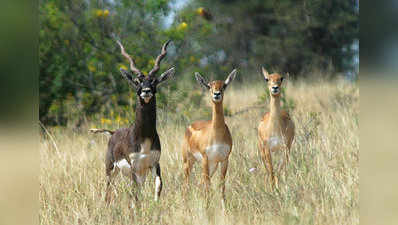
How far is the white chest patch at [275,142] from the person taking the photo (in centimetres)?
478

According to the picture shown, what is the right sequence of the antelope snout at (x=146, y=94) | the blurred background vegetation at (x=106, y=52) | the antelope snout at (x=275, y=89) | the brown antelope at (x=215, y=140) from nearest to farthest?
the antelope snout at (x=146, y=94)
the brown antelope at (x=215, y=140)
the antelope snout at (x=275, y=89)
the blurred background vegetation at (x=106, y=52)

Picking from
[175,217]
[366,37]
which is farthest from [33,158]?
[175,217]

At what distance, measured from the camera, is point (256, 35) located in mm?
20969

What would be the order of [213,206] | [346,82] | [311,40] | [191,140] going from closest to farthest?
[213,206]
[191,140]
[346,82]
[311,40]

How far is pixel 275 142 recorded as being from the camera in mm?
4785

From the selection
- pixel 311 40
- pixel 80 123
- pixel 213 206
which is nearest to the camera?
pixel 213 206

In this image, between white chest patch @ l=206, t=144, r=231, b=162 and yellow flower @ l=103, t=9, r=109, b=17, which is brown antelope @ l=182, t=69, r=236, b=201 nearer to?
white chest patch @ l=206, t=144, r=231, b=162

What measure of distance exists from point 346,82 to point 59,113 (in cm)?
600

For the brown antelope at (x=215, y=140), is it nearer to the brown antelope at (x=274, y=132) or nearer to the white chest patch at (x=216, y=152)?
the white chest patch at (x=216, y=152)

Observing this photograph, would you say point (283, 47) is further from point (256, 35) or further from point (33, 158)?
point (33, 158)

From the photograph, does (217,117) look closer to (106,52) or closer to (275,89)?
(275,89)

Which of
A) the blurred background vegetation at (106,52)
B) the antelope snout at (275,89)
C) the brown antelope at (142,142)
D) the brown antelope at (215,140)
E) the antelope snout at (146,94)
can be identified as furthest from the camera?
the blurred background vegetation at (106,52)

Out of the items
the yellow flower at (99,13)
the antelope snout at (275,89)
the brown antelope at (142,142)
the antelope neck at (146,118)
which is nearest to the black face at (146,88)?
the brown antelope at (142,142)

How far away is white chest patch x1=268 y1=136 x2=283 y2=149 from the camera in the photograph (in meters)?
4.78
